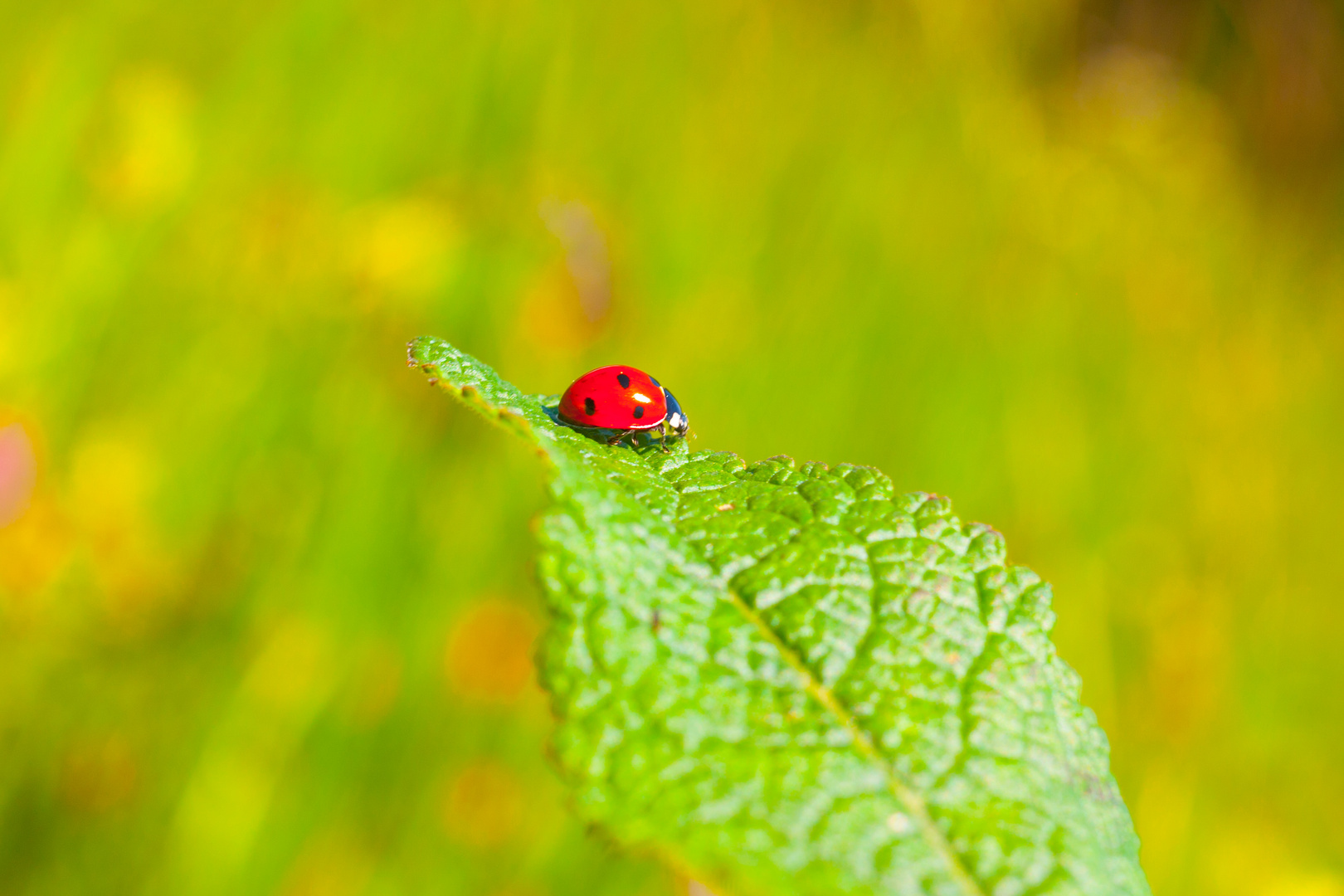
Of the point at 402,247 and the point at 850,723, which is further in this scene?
the point at 402,247

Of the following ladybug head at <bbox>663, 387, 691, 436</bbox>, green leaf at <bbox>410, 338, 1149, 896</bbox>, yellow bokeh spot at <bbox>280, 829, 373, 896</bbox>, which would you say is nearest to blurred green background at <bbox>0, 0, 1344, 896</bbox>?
yellow bokeh spot at <bbox>280, 829, 373, 896</bbox>

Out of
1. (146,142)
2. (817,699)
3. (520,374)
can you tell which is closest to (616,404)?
(817,699)

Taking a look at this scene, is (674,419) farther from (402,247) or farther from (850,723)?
(402,247)

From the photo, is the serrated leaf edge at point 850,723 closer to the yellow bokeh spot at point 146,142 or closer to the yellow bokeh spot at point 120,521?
the yellow bokeh spot at point 120,521

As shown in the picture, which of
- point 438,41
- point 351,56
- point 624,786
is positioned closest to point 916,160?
point 438,41

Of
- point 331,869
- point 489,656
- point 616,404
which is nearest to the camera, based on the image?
point 616,404

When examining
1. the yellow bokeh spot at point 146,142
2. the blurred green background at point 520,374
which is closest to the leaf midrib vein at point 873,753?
the blurred green background at point 520,374

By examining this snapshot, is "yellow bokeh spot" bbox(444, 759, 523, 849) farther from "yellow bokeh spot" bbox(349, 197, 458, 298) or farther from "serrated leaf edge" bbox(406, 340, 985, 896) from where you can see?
"serrated leaf edge" bbox(406, 340, 985, 896)

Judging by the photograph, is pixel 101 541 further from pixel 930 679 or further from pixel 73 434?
pixel 930 679
